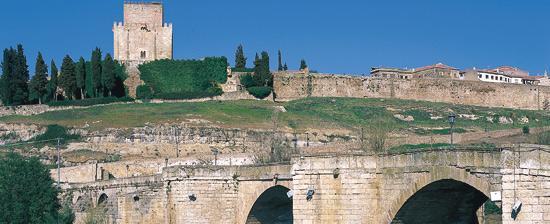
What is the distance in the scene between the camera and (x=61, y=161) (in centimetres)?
6462

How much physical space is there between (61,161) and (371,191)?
129 feet

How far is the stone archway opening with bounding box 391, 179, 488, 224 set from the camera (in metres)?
26.7

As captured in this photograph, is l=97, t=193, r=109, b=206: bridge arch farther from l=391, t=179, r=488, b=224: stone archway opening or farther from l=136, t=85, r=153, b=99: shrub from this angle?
l=136, t=85, r=153, b=99: shrub

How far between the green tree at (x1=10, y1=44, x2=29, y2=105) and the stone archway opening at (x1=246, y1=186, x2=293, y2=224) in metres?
44.7

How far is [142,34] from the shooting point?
86500 mm

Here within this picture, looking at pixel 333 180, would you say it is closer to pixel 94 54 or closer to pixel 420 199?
pixel 420 199

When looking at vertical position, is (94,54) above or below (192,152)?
above

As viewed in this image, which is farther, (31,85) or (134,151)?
(31,85)

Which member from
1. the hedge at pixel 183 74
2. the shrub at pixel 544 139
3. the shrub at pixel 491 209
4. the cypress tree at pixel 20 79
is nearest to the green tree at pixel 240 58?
the hedge at pixel 183 74

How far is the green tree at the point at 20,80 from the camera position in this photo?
3091 inches

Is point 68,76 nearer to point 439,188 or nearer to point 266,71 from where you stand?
point 266,71

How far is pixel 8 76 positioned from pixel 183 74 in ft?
42.8

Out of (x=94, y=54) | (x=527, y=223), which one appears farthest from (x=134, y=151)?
(x=527, y=223)

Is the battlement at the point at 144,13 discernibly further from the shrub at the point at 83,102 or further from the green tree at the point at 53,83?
the shrub at the point at 83,102
